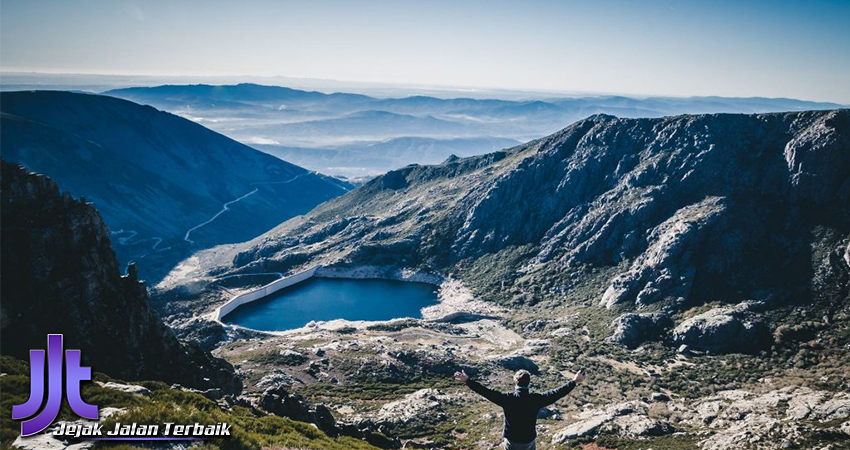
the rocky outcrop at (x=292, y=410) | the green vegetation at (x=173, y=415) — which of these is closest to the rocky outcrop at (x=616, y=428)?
the rocky outcrop at (x=292, y=410)

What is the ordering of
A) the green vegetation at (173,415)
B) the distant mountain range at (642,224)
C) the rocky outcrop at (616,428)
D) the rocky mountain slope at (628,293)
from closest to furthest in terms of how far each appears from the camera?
1. the green vegetation at (173,415)
2. the rocky outcrop at (616,428)
3. the rocky mountain slope at (628,293)
4. the distant mountain range at (642,224)

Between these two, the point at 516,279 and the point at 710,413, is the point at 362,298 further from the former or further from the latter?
the point at 710,413

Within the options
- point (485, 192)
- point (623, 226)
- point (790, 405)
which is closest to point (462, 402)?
point (790, 405)

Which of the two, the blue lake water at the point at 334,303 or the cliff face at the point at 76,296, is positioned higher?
the cliff face at the point at 76,296

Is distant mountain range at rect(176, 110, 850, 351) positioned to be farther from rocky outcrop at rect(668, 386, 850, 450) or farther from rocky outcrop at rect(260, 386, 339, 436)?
rocky outcrop at rect(260, 386, 339, 436)

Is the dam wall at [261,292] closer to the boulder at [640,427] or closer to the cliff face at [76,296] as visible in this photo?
the cliff face at [76,296]

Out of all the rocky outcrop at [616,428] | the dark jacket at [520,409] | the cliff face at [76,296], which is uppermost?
the dark jacket at [520,409]
